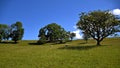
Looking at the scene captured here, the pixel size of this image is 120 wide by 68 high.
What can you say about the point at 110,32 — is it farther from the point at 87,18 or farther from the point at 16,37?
the point at 16,37

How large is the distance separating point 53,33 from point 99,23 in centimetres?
6430

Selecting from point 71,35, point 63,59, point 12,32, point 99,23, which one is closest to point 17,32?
point 12,32

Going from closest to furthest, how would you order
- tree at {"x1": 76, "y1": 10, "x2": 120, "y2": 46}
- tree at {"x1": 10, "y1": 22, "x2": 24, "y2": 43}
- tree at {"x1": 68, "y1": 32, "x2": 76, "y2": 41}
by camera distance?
tree at {"x1": 76, "y1": 10, "x2": 120, "y2": 46} → tree at {"x1": 10, "y1": 22, "x2": 24, "y2": 43} → tree at {"x1": 68, "y1": 32, "x2": 76, "y2": 41}

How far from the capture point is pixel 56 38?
117500 millimetres

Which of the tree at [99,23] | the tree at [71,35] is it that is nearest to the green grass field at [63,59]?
the tree at [99,23]

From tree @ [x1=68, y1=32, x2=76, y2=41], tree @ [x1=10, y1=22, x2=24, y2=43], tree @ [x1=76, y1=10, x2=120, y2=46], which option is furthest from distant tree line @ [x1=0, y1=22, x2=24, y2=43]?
tree @ [x1=76, y1=10, x2=120, y2=46]

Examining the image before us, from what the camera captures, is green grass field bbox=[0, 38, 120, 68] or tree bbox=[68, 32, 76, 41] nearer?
green grass field bbox=[0, 38, 120, 68]

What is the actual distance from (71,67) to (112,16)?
4150 centimetres

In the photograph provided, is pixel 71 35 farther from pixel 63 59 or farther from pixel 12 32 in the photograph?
pixel 63 59

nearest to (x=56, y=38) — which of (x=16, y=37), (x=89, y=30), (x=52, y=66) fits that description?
(x=16, y=37)

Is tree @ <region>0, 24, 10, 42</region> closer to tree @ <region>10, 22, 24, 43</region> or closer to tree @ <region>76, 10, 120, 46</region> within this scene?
tree @ <region>10, 22, 24, 43</region>

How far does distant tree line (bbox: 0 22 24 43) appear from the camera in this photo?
111 m

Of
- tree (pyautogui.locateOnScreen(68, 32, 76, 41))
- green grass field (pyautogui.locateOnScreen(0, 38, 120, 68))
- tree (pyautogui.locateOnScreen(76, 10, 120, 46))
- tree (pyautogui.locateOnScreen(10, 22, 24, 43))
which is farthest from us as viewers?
tree (pyautogui.locateOnScreen(68, 32, 76, 41))

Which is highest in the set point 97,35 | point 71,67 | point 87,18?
point 87,18
